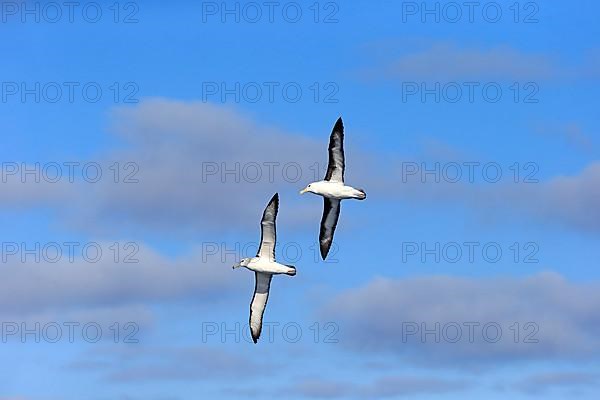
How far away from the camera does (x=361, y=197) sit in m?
120

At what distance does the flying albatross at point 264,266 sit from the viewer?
121m

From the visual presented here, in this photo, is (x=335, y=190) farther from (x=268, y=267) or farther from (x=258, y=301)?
(x=258, y=301)

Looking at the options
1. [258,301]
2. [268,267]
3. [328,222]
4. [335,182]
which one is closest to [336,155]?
[335,182]

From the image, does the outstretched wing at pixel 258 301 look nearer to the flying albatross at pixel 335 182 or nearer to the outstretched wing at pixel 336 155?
the flying albatross at pixel 335 182

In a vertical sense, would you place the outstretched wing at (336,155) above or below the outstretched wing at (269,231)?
above

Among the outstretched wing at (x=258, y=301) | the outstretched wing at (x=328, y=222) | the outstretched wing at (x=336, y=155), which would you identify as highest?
the outstretched wing at (x=336, y=155)

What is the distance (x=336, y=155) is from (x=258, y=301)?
A: 13602mm

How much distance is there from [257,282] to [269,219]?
7541 mm

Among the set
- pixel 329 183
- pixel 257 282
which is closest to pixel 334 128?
pixel 329 183

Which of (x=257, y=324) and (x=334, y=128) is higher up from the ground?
(x=334, y=128)

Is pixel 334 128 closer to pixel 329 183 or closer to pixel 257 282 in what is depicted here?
pixel 329 183

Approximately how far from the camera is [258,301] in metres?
127

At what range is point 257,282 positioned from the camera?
127125 millimetres

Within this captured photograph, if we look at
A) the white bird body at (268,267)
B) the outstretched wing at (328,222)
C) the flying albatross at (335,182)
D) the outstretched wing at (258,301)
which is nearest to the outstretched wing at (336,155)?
the flying albatross at (335,182)
